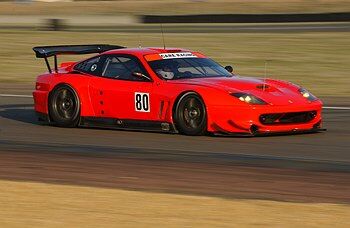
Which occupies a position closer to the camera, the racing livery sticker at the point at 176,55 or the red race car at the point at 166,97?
the red race car at the point at 166,97

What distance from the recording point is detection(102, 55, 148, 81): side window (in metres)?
12.5

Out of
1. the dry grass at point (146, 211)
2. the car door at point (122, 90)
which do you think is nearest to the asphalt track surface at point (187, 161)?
the car door at point (122, 90)

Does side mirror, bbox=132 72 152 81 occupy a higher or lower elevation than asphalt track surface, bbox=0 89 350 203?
higher

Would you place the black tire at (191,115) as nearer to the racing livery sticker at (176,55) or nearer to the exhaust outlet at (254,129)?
the exhaust outlet at (254,129)

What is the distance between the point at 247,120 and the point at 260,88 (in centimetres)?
58

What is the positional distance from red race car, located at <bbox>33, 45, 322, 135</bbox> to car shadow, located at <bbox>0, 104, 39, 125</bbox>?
0.83 metres

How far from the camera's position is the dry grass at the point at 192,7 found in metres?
52.3

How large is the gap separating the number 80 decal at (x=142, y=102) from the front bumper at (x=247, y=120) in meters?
1.00

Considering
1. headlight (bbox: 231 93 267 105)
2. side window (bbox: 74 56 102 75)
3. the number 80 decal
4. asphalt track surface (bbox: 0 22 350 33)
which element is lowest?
the number 80 decal

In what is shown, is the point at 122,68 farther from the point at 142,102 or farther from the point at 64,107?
the point at 64,107

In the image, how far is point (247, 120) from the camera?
11.4 m

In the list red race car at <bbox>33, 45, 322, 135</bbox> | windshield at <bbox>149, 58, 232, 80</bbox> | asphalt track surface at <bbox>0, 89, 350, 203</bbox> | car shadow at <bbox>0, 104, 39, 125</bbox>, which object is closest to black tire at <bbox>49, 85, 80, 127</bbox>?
red race car at <bbox>33, 45, 322, 135</bbox>

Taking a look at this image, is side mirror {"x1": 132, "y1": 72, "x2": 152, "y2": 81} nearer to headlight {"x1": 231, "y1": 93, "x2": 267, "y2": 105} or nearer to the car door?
the car door

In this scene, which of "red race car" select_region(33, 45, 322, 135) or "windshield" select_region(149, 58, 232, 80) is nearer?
"red race car" select_region(33, 45, 322, 135)
